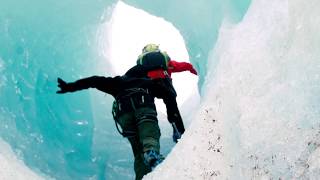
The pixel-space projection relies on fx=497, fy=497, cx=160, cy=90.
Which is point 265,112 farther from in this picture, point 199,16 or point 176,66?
point 199,16

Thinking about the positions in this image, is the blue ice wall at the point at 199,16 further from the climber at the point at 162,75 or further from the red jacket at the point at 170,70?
the climber at the point at 162,75

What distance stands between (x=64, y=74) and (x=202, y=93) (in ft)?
13.3

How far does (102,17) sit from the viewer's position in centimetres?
840

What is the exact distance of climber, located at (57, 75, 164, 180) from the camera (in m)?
4.15

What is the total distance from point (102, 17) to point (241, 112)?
574 cm

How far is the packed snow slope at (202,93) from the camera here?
8.92 feet

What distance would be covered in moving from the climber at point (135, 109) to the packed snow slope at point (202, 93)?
1.96 feet

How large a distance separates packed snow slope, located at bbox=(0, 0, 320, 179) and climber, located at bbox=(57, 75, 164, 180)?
0.60 metres

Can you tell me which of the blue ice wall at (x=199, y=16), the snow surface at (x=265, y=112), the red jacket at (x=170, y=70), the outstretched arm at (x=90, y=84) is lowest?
the snow surface at (x=265, y=112)

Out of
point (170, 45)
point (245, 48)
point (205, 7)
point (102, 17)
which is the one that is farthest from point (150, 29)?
point (245, 48)

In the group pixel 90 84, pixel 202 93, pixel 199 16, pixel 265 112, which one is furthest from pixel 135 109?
pixel 199 16

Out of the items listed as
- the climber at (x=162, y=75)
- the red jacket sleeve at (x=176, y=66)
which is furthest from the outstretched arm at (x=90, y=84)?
the red jacket sleeve at (x=176, y=66)

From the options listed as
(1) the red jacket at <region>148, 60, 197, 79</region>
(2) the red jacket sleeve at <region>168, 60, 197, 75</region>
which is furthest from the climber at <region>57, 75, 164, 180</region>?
(2) the red jacket sleeve at <region>168, 60, 197, 75</region>

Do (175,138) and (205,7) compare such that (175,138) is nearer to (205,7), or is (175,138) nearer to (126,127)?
(126,127)
